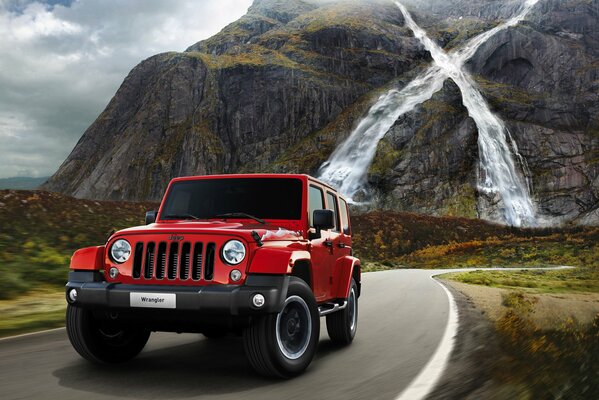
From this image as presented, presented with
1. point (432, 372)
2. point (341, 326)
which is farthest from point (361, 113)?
point (432, 372)

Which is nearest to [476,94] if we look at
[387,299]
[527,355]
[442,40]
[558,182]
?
[558,182]

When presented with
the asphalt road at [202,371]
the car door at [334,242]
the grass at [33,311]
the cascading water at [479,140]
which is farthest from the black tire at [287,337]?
the cascading water at [479,140]

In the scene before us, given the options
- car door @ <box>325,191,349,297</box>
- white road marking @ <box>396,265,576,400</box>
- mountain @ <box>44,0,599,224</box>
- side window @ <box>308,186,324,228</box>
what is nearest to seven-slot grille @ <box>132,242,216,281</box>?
side window @ <box>308,186,324,228</box>

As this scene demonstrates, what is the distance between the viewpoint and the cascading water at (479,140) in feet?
256

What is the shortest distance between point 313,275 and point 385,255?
43.7 metres

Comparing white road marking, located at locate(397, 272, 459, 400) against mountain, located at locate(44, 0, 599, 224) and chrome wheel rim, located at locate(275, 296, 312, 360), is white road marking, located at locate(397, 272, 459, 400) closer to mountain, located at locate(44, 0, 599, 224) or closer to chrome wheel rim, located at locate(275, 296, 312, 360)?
chrome wheel rim, located at locate(275, 296, 312, 360)

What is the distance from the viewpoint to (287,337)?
514 centimetres

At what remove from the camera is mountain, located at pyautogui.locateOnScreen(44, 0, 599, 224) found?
3187 inches

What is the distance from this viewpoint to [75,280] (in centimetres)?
533

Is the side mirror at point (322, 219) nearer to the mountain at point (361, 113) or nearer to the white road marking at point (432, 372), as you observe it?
the white road marking at point (432, 372)

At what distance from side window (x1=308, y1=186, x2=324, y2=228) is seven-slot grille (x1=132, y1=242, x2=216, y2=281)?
64.0 inches

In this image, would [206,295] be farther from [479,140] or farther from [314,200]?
[479,140]

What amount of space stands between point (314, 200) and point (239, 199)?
3.01ft

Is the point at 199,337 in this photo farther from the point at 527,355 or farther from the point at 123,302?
the point at 527,355
